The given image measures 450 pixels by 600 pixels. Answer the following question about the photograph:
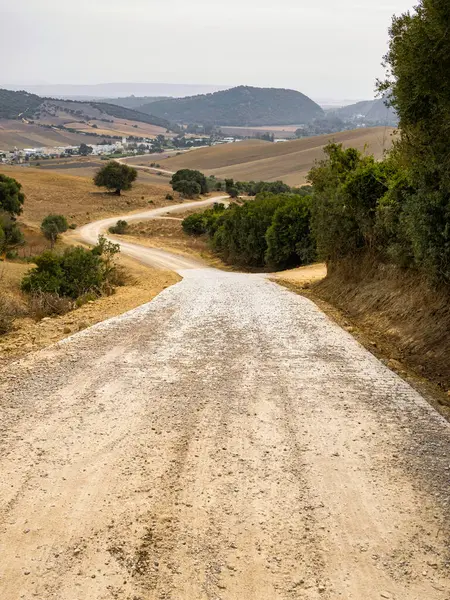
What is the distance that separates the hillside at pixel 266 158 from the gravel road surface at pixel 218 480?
121601 millimetres

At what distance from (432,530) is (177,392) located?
13.7ft

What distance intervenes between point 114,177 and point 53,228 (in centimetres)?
3204

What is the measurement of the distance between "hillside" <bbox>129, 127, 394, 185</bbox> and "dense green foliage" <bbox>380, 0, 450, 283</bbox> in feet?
387

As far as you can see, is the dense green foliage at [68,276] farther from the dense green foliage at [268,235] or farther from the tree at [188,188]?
the tree at [188,188]

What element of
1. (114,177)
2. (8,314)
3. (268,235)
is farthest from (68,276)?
(114,177)

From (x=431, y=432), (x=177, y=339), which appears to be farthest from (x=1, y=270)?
(x=431, y=432)

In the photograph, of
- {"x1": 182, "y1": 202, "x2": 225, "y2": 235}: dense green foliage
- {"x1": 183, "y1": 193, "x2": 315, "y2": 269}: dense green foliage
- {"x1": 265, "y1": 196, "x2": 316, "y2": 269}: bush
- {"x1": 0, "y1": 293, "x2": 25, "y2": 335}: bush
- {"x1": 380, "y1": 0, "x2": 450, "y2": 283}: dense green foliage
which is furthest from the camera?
{"x1": 182, "y1": 202, "x2": 225, "y2": 235}: dense green foliage

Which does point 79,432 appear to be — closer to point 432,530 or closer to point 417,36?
point 432,530

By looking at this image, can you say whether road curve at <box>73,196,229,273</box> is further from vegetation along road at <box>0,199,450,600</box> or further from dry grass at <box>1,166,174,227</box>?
vegetation along road at <box>0,199,450,600</box>

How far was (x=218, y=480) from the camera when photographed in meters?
5.79

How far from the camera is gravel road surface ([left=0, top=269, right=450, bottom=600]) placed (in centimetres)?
442

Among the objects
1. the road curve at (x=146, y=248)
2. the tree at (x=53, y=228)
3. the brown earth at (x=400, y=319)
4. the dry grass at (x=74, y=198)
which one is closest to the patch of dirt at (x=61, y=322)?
the brown earth at (x=400, y=319)

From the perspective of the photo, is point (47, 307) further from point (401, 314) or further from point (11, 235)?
point (11, 235)

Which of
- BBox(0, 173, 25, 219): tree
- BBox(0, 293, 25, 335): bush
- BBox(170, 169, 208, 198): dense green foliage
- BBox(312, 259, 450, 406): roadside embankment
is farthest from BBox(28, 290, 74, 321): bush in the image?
BBox(170, 169, 208, 198): dense green foliage
